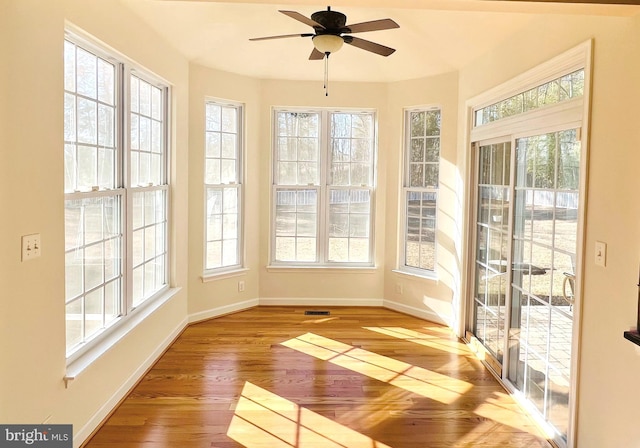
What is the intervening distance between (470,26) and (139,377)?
375 centimetres

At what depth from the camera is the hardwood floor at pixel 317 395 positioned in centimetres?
285

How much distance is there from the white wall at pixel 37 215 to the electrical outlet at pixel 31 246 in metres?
0.03

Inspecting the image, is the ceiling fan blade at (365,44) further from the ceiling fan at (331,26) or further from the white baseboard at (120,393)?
the white baseboard at (120,393)

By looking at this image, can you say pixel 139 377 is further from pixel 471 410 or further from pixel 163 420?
pixel 471 410

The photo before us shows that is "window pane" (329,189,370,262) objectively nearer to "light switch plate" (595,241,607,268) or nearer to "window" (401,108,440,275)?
"window" (401,108,440,275)

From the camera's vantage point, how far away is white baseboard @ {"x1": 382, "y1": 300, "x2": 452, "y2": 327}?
5.12 meters

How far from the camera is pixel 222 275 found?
17.3ft

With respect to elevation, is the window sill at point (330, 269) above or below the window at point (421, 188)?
below

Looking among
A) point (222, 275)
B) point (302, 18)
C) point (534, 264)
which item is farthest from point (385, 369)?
point (302, 18)

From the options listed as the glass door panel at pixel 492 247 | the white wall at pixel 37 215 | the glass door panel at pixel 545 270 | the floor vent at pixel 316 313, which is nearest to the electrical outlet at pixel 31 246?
the white wall at pixel 37 215

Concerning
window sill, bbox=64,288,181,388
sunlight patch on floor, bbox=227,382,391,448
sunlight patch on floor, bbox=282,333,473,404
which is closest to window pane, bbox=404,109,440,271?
sunlight patch on floor, bbox=282,333,473,404

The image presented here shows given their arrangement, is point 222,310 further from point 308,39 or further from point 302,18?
point 302,18

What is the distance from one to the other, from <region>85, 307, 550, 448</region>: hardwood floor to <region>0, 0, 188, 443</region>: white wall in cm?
50

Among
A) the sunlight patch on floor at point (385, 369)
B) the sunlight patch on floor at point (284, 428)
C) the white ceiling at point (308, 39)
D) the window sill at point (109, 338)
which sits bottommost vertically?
the sunlight patch on floor at point (284, 428)
